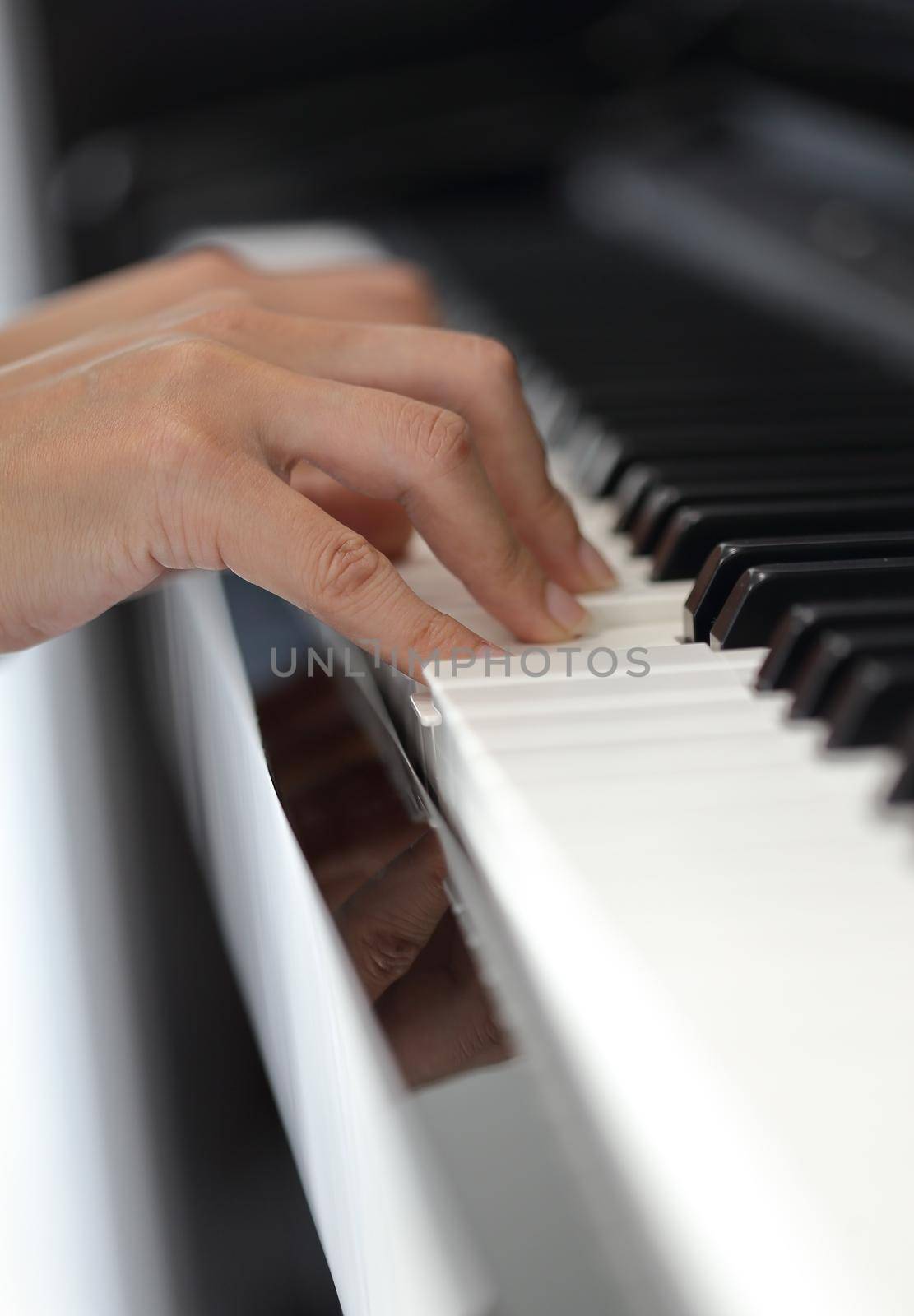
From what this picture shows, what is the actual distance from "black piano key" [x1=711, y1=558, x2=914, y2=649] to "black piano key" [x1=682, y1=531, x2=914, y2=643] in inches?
1.4

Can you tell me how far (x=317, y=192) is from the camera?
2117 mm

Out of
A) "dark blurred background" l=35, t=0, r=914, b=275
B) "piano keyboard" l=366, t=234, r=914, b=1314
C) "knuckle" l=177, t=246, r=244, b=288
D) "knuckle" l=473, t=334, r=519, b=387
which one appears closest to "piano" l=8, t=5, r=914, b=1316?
"piano keyboard" l=366, t=234, r=914, b=1314

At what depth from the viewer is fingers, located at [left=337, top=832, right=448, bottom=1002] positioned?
468 mm

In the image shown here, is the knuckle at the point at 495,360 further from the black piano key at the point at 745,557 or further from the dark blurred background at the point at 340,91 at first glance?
the dark blurred background at the point at 340,91

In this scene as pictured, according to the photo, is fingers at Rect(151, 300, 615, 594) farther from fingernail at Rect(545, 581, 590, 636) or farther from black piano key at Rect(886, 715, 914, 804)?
black piano key at Rect(886, 715, 914, 804)

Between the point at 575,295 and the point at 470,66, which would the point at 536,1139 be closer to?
the point at 575,295

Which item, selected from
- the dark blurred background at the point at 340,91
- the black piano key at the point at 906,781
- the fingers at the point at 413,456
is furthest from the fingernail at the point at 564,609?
the dark blurred background at the point at 340,91

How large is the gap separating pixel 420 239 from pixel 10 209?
42.6 inches

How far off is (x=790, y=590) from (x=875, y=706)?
0.12 meters

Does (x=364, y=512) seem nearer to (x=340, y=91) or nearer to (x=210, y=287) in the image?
(x=210, y=287)

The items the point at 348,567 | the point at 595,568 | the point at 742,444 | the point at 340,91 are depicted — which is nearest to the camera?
the point at 348,567

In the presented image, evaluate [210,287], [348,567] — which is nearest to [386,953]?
[348,567]

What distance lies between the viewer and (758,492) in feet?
2.57

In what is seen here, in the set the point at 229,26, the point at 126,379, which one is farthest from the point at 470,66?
the point at 126,379
